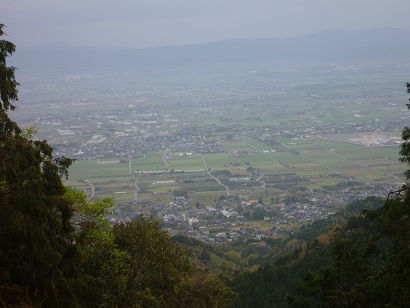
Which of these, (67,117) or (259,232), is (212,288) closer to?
(259,232)

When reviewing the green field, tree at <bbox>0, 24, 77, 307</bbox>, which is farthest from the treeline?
the green field

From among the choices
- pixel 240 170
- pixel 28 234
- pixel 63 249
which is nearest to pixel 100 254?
pixel 63 249

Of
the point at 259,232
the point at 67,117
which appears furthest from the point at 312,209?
the point at 67,117

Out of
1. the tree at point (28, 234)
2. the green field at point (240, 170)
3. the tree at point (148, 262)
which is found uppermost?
the tree at point (28, 234)

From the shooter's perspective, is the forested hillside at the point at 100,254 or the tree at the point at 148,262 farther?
the tree at the point at 148,262

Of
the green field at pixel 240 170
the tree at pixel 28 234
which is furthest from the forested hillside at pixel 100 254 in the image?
the green field at pixel 240 170

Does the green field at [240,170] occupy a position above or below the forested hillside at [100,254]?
below

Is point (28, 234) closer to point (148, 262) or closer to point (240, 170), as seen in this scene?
point (148, 262)

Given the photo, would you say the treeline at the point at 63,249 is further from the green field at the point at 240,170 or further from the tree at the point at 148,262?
the green field at the point at 240,170

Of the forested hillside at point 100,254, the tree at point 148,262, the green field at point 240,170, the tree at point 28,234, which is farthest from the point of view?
the green field at point 240,170
